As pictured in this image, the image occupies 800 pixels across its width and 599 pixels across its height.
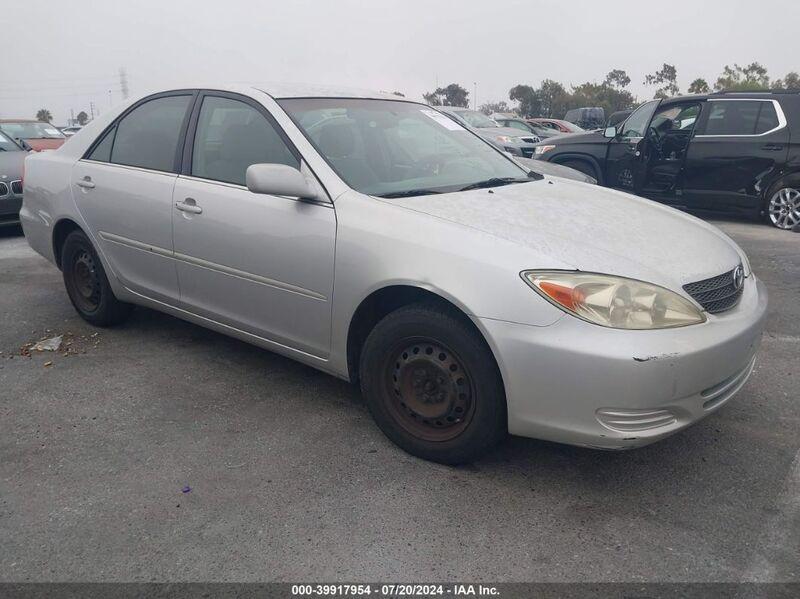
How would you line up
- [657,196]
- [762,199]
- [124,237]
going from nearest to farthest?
[124,237]
[762,199]
[657,196]

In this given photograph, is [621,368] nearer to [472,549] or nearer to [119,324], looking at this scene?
[472,549]

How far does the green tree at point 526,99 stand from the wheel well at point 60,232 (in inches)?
2514

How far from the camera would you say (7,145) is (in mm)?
9156

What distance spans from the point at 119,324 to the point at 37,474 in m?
1.97

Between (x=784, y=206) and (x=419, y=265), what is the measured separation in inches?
290

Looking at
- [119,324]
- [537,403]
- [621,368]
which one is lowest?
[119,324]

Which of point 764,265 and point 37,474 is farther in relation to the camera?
point 764,265

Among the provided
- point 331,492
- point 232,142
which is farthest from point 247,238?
point 331,492

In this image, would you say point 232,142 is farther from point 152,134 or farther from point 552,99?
point 552,99

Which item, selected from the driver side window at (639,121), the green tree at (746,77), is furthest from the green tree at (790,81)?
the driver side window at (639,121)

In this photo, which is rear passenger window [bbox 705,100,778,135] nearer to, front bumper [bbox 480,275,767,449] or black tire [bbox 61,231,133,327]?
front bumper [bbox 480,275,767,449]

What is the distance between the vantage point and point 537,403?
8.71ft

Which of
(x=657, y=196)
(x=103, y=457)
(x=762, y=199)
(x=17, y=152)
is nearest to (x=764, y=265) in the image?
(x=762, y=199)

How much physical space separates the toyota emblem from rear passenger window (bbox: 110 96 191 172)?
116 inches
